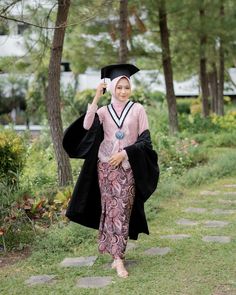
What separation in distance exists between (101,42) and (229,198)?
6870 mm

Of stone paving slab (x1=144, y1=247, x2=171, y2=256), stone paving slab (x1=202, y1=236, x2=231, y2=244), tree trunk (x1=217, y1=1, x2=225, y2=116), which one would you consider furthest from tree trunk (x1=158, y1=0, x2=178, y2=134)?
stone paving slab (x1=144, y1=247, x2=171, y2=256)

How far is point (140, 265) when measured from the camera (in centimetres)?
447

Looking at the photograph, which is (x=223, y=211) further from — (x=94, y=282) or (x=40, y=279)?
(x=40, y=279)

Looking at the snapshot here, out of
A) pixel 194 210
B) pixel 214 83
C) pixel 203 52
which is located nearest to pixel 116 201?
pixel 194 210

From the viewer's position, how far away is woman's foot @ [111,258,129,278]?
419 cm

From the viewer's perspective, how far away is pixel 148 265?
445 centimetres

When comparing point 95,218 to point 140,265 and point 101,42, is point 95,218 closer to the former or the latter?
point 140,265

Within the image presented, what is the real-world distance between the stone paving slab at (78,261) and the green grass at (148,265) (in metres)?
0.06

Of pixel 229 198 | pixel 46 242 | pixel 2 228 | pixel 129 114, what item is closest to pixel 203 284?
pixel 129 114

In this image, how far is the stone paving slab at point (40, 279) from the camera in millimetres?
4176

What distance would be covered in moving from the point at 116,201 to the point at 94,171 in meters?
0.29

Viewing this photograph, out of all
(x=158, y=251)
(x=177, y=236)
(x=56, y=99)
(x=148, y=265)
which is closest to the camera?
(x=148, y=265)

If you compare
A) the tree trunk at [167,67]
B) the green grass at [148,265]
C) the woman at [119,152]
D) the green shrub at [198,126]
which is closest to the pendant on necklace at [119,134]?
the woman at [119,152]

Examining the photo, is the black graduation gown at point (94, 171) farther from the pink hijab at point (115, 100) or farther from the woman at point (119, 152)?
the pink hijab at point (115, 100)
